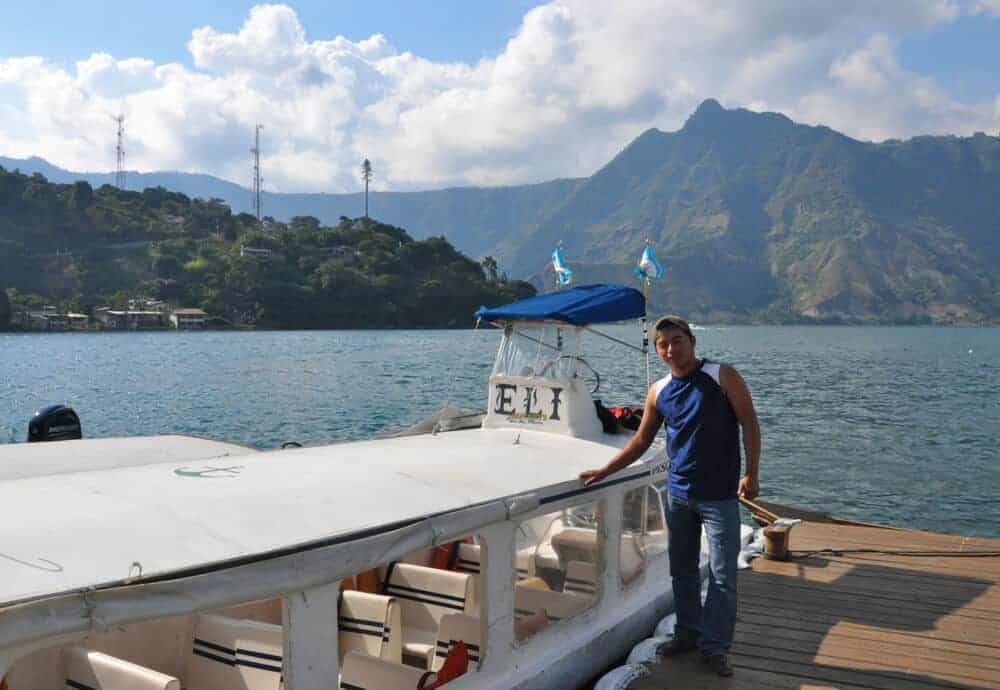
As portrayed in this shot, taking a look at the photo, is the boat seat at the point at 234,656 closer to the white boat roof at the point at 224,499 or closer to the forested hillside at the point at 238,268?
the white boat roof at the point at 224,499

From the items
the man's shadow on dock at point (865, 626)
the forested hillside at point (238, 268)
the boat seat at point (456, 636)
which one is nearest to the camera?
the boat seat at point (456, 636)

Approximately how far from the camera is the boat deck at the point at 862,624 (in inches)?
264

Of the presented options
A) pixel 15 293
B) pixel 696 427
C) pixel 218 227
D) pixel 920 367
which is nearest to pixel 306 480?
pixel 696 427

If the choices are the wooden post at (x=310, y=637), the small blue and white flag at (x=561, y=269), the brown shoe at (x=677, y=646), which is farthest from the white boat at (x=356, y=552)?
the small blue and white flag at (x=561, y=269)

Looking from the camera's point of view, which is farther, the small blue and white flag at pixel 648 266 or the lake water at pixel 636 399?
the lake water at pixel 636 399

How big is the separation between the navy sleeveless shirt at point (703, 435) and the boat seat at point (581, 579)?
153 cm

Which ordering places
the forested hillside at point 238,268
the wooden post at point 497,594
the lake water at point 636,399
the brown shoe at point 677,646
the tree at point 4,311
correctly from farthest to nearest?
the forested hillside at point 238,268, the tree at point 4,311, the lake water at point 636,399, the brown shoe at point 677,646, the wooden post at point 497,594

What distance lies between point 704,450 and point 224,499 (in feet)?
10.5

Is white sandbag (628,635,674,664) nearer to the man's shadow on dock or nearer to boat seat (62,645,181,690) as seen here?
the man's shadow on dock

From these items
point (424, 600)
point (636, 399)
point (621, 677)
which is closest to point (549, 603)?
point (621, 677)

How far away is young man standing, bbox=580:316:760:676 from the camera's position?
592 centimetres

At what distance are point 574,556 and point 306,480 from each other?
2.98 meters

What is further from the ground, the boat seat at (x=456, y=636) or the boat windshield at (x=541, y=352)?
the boat windshield at (x=541, y=352)

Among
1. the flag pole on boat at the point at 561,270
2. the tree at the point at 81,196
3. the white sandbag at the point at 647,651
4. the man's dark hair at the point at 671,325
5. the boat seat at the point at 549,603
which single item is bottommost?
the white sandbag at the point at 647,651
